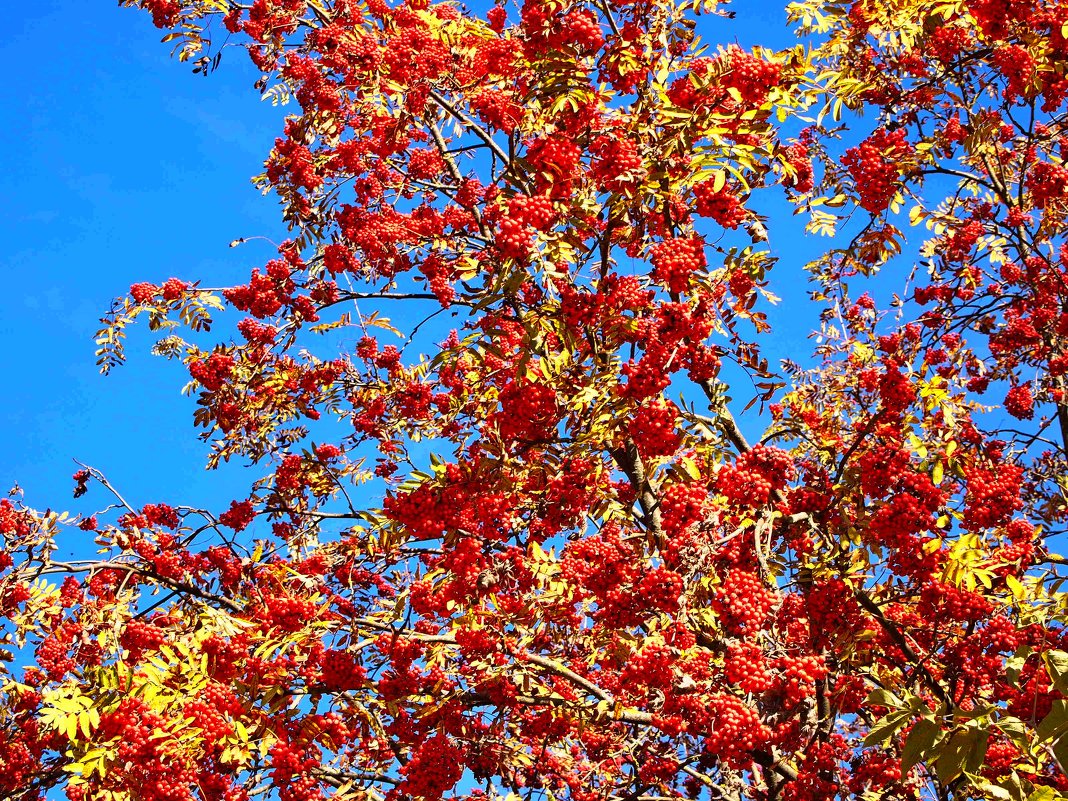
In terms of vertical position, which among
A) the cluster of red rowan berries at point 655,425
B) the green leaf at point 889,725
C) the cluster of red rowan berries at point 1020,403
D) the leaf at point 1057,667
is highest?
the cluster of red rowan berries at point 1020,403

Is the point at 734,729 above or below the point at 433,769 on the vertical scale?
below

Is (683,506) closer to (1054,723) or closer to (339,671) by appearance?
(1054,723)

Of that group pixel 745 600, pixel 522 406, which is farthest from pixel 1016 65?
pixel 745 600

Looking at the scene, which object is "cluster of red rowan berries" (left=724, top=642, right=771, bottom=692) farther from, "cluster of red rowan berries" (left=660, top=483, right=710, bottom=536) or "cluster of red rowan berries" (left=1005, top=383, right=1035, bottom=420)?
"cluster of red rowan berries" (left=1005, top=383, right=1035, bottom=420)

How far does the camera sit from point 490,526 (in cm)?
576

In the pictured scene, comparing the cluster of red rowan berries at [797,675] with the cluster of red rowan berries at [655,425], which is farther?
the cluster of red rowan berries at [655,425]

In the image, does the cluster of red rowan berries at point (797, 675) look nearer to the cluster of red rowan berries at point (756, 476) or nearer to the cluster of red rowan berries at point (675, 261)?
the cluster of red rowan berries at point (756, 476)

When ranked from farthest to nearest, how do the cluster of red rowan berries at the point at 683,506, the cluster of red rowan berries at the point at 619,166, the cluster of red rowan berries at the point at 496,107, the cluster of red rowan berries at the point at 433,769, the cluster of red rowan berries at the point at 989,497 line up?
the cluster of red rowan berries at the point at 496,107 < the cluster of red rowan berries at the point at 989,497 < the cluster of red rowan berries at the point at 433,769 < the cluster of red rowan berries at the point at 619,166 < the cluster of red rowan berries at the point at 683,506

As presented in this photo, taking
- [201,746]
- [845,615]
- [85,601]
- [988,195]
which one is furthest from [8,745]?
[988,195]

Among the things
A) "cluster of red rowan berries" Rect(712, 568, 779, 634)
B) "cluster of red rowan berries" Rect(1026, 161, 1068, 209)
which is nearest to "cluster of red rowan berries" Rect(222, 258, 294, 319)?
"cluster of red rowan berries" Rect(712, 568, 779, 634)

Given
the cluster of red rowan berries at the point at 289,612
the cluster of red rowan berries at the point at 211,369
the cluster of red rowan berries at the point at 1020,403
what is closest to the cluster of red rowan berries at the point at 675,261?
the cluster of red rowan berries at the point at 289,612

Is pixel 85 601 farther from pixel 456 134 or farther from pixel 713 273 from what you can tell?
pixel 713 273

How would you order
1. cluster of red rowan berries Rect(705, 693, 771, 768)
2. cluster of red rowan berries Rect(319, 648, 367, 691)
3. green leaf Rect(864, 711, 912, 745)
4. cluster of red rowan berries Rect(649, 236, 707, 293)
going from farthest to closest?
1. cluster of red rowan berries Rect(319, 648, 367, 691)
2. cluster of red rowan berries Rect(649, 236, 707, 293)
3. cluster of red rowan berries Rect(705, 693, 771, 768)
4. green leaf Rect(864, 711, 912, 745)

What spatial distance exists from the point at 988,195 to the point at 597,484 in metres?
5.27
